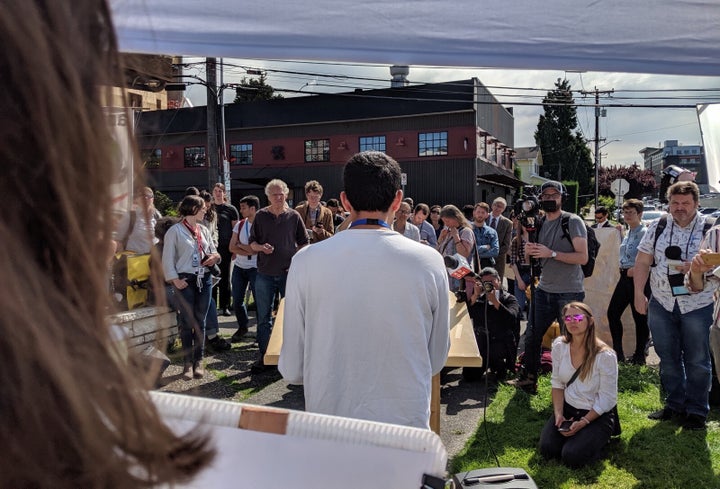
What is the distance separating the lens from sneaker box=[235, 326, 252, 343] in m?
7.41

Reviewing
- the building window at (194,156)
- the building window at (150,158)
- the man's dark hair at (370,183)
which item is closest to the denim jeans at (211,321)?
the man's dark hair at (370,183)

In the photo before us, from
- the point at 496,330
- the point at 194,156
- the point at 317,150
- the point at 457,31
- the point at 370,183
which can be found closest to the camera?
the point at 457,31

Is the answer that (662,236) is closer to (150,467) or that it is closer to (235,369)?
(235,369)

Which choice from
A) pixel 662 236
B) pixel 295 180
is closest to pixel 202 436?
pixel 662 236

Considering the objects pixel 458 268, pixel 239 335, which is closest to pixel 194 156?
pixel 239 335

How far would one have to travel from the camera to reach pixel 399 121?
1217 inches

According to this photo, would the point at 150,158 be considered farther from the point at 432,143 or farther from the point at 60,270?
the point at 432,143

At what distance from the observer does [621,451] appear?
4164 mm

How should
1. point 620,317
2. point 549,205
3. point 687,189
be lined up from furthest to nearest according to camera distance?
point 620,317 < point 549,205 < point 687,189

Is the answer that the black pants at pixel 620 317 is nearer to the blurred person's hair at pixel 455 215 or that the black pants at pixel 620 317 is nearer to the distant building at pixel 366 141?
the blurred person's hair at pixel 455 215

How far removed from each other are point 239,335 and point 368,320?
19.3 feet

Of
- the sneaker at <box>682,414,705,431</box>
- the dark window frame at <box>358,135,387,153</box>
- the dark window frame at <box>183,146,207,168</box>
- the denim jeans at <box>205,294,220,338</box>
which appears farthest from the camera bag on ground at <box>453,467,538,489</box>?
the dark window frame at <box>183,146,207,168</box>

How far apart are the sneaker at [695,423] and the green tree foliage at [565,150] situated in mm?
60587

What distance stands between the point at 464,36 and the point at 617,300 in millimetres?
5657
